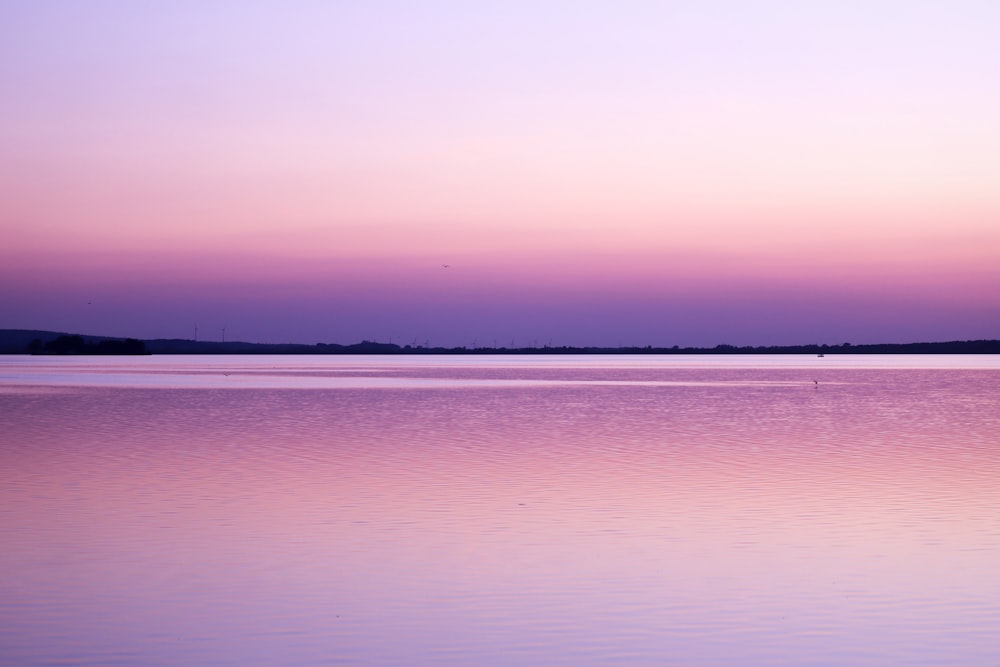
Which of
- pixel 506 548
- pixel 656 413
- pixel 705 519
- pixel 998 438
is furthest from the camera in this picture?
pixel 656 413

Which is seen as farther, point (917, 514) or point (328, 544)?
point (917, 514)

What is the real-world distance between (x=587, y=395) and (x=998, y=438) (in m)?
36.7

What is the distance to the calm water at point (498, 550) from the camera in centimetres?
1277

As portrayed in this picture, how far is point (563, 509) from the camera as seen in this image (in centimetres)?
2228

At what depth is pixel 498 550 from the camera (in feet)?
59.1

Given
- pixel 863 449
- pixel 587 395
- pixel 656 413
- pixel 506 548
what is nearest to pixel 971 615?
pixel 506 548

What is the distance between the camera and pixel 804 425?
46.3 meters

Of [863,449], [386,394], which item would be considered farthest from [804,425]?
[386,394]

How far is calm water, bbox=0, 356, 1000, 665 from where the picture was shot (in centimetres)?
1277

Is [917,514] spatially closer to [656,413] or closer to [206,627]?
[206,627]

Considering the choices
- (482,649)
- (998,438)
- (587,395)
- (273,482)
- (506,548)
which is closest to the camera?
(482,649)

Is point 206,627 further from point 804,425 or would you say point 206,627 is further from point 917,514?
point 804,425

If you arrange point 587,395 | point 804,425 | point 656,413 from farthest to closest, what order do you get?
point 587,395, point 656,413, point 804,425

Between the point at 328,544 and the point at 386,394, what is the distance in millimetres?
57575
